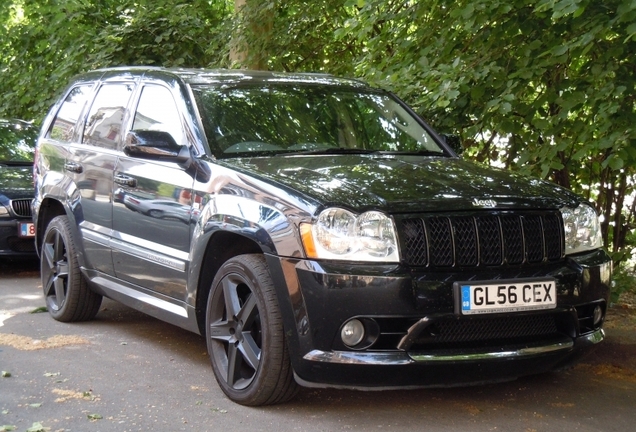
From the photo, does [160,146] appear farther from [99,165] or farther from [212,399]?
[212,399]

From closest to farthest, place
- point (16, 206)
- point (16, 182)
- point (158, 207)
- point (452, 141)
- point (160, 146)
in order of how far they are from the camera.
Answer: point (160, 146), point (158, 207), point (452, 141), point (16, 206), point (16, 182)

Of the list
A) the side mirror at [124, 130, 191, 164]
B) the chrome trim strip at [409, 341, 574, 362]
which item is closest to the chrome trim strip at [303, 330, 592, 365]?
the chrome trim strip at [409, 341, 574, 362]

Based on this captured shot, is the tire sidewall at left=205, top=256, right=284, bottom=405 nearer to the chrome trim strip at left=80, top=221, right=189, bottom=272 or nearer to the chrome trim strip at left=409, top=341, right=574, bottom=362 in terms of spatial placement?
the chrome trim strip at left=80, top=221, right=189, bottom=272

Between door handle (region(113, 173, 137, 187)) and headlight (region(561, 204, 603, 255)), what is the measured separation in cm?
262

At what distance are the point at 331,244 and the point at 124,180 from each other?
2.10 m

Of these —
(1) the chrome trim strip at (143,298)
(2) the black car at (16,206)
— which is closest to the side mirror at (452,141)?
(1) the chrome trim strip at (143,298)

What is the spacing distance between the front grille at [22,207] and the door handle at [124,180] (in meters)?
4.09

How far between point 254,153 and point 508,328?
1.79m

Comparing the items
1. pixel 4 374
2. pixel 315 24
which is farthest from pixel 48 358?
pixel 315 24

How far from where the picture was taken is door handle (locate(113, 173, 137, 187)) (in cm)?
626

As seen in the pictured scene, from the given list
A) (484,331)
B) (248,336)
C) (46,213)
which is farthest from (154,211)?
(46,213)

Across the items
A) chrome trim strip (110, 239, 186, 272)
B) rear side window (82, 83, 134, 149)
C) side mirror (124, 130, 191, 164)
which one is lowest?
chrome trim strip (110, 239, 186, 272)

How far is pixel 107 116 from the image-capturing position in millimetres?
7102

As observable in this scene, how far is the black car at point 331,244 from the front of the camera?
4.73 metres
